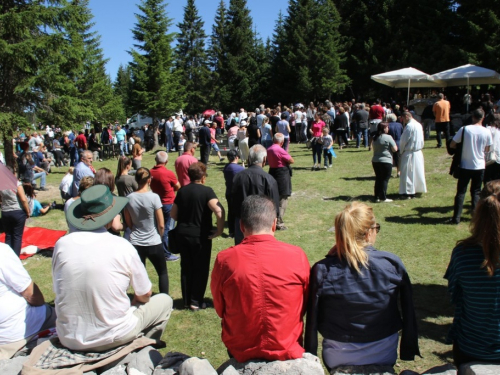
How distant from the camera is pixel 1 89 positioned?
54.4ft

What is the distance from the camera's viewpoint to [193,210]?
5.12m

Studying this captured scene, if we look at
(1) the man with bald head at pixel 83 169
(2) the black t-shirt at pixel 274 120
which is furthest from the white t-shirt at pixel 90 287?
(2) the black t-shirt at pixel 274 120

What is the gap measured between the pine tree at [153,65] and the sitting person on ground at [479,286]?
28373mm

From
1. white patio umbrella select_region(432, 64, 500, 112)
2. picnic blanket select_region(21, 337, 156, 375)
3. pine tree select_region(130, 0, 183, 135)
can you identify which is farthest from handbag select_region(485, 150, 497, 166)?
pine tree select_region(130, 0, 183, 135)

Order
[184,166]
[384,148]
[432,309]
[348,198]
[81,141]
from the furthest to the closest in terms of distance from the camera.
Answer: [81,141]
[348,198]
[384,148]
[184,166]
[432,309]

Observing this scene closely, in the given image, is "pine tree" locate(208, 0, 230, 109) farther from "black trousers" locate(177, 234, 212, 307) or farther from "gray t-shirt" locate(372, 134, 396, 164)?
"black trousers" locate(177, 234, 212, 307)

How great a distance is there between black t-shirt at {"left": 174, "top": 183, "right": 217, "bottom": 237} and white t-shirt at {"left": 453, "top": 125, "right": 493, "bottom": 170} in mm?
4610

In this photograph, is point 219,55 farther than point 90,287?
Yes

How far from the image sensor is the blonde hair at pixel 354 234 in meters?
2.67

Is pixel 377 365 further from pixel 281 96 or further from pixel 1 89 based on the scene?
pixel 281 96

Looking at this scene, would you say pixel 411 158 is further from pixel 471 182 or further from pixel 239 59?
pixel 239 59

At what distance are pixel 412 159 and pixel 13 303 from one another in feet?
27.7

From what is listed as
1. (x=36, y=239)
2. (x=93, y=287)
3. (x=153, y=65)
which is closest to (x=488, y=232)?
(x=93, y=287)

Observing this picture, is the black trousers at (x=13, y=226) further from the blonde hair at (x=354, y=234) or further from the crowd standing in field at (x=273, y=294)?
the blonde hair at (x=354, y=234)
